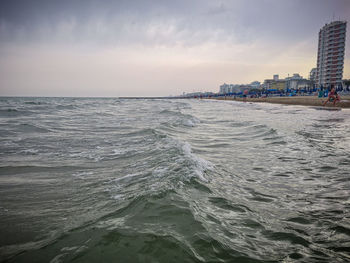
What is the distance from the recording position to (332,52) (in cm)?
9156

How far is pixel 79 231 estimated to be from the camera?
6.75ft

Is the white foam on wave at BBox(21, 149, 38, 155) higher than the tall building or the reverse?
the reverse

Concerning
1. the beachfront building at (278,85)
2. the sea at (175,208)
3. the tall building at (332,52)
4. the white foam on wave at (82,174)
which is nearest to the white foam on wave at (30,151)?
the sea at (175,208)

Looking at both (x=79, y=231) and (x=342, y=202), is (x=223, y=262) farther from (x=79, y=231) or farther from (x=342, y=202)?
(x=342, y=202)

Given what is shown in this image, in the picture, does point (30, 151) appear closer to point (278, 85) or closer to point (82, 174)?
point (82, 174)

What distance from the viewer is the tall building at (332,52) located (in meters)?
88.8

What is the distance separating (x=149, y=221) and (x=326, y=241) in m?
1.89

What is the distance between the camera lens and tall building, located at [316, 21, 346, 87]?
3494 inches

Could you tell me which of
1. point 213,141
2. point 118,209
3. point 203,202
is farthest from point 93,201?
point 213,141

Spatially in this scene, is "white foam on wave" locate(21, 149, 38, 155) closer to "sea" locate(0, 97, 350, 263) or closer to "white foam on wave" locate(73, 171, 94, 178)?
"sea" locate(0, 97, 350, 263)

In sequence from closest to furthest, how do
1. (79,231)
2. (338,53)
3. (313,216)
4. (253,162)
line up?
(79,231) < (313,216) < (253,162) < (338,53)

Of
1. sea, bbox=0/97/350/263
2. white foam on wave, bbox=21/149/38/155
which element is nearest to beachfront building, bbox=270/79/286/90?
sea, bbox=0/97/350/263

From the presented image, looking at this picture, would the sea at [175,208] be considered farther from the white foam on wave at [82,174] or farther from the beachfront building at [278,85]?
the beachfront building at [278,85]

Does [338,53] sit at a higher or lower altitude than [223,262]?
higher
